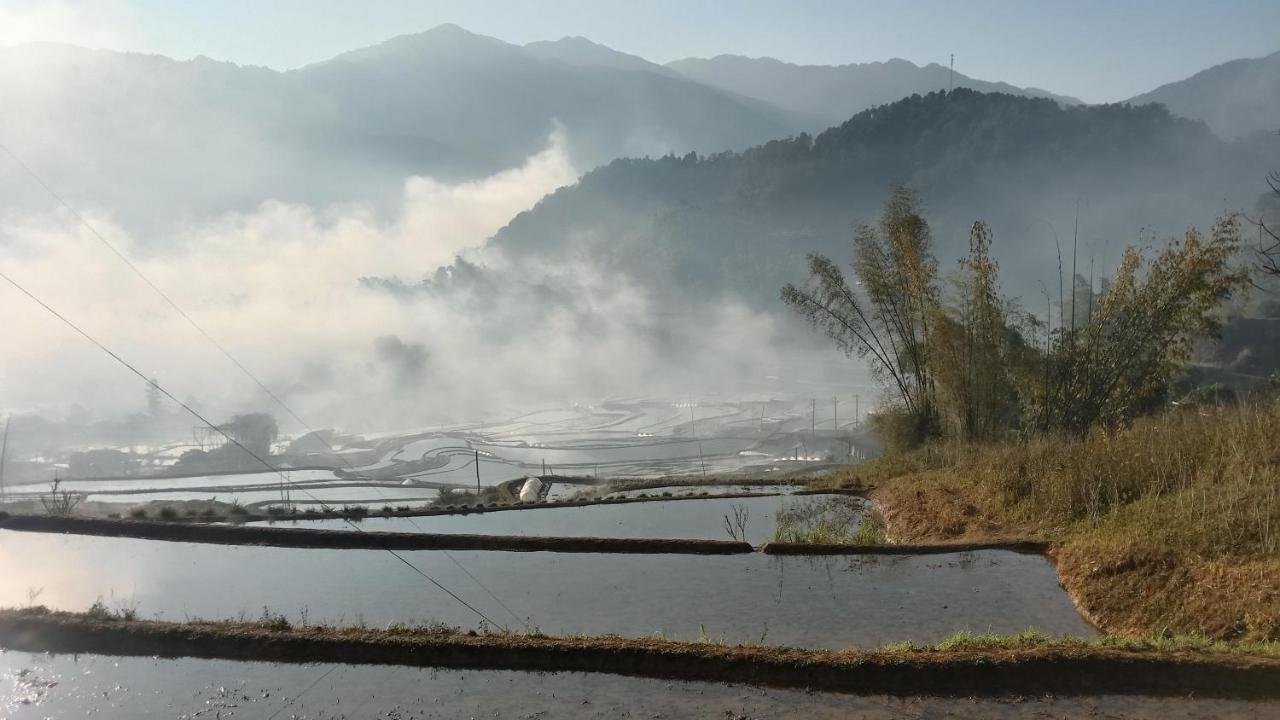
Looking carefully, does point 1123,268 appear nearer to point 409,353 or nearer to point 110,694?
point 110,694

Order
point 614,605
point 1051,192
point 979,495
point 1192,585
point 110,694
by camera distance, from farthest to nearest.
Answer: point 1051,192 → point 979,495 → point 614,605 → point 1192,585 → point 110,694

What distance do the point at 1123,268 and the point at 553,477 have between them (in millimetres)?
20580

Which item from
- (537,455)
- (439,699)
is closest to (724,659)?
(439,699)

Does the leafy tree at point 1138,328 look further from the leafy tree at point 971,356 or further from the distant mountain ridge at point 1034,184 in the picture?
the distant mountain ridge at point 1034,184

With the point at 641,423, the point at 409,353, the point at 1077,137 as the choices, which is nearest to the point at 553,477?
the point at 641,423

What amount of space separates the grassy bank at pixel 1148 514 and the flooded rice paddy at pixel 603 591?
70 centimetres

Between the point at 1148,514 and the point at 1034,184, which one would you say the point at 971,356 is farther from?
the point at 1034,184

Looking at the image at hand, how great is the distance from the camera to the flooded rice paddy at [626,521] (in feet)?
51.3

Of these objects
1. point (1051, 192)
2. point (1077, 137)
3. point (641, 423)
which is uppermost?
point (1077, 137)

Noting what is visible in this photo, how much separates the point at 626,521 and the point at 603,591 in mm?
6536

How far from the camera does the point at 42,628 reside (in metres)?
Answer: 9.33

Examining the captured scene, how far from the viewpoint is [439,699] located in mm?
7117

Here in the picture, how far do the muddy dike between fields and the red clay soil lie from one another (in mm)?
4895

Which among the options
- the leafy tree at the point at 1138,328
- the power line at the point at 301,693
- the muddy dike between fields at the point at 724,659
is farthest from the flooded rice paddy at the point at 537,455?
the power line at the point at 301,693
